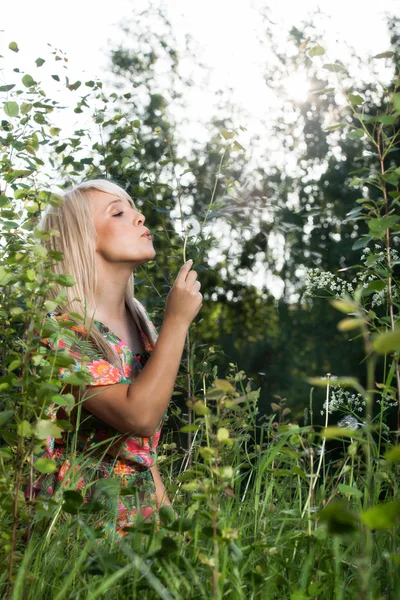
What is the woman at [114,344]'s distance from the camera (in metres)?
1.88

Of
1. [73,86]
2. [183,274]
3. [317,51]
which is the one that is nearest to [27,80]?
[73,86]

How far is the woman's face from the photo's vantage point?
224cm

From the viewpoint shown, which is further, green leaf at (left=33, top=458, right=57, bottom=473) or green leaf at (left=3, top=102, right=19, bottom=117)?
green leaf at (left=3, top=102, right=19, bottom=117)

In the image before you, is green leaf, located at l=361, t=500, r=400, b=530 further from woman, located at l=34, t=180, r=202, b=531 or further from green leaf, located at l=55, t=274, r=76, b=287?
woman, located at l=34, t=180, r=202, b=531

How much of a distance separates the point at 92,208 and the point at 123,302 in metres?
0.35

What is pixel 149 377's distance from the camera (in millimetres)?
1867

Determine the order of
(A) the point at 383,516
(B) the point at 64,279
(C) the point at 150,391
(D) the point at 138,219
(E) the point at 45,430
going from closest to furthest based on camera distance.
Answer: (A) the point at 383,516
(E) the point at 45,430
(B) the point at 64,279
(C) the point at 150,391
(D) the point at 138,219

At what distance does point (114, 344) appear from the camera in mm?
2193

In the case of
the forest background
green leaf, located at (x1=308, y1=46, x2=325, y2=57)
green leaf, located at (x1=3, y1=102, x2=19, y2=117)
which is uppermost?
green leaf, located at (x1=3, y1=102, x2=19, y2=117)

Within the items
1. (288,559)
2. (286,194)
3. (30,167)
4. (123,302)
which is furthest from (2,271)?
(286,194)

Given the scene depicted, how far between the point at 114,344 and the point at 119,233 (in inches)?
14.8

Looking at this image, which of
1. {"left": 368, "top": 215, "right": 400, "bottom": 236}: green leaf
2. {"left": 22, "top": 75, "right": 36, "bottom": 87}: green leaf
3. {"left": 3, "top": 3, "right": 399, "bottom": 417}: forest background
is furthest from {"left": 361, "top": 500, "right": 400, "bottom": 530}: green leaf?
{"left": 3, "top": 3, "right": 399, "bottom": 417}: forest background

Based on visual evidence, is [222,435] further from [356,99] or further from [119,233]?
[119,233]

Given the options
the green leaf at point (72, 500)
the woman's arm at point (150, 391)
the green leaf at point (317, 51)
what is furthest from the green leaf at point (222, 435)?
the woman's arm at point (150, 391)
